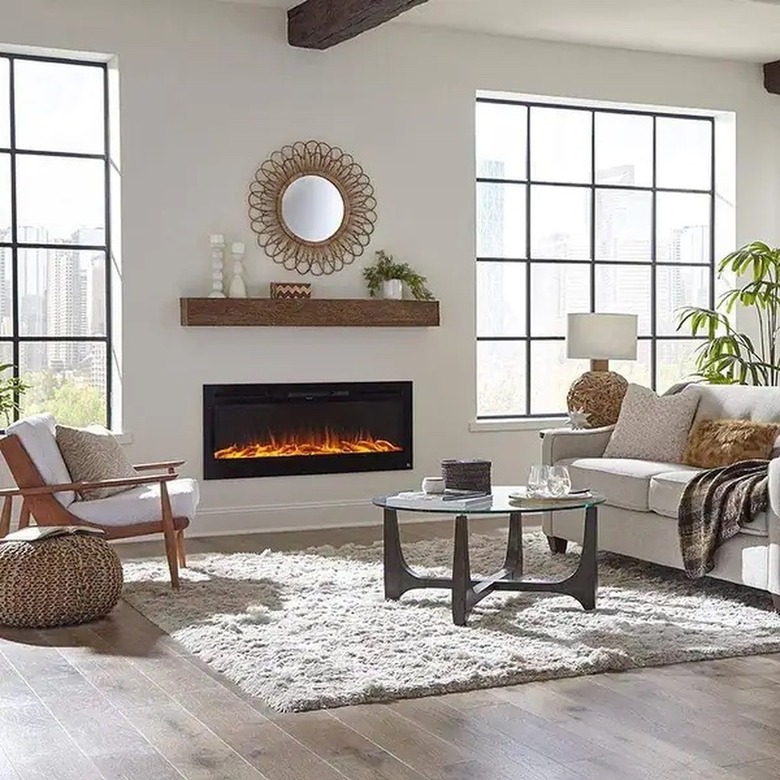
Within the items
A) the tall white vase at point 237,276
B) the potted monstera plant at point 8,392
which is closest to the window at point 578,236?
the tall white vase at point 237,276

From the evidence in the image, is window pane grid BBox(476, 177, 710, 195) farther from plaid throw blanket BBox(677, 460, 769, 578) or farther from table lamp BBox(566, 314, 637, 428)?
plaid throw blanket BBox(677, 460, 769, 578)

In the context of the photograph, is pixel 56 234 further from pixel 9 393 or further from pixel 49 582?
pixel 49 582

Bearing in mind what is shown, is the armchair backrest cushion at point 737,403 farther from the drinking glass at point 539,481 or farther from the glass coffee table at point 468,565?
the drinking glass at point 539,481

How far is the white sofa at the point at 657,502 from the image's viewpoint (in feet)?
17.2

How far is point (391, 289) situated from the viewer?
7781mm

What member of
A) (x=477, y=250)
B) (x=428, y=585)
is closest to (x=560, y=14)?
(x=477, y=250)

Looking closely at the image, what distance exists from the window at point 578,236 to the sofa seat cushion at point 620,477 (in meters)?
2.10

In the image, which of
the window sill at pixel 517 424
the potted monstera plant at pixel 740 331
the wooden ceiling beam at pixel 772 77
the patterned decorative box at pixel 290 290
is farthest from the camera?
the wooden ceiling beam at pixel 772 77

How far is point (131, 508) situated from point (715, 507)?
2.46 meters

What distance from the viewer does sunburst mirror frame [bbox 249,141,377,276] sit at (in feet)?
24.8

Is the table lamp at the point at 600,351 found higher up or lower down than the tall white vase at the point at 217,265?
lower down

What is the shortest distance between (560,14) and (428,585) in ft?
12.8

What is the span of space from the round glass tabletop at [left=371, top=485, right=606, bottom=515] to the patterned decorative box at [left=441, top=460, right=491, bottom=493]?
0.27 feet

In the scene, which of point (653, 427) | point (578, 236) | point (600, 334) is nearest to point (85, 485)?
point (653, 427)
